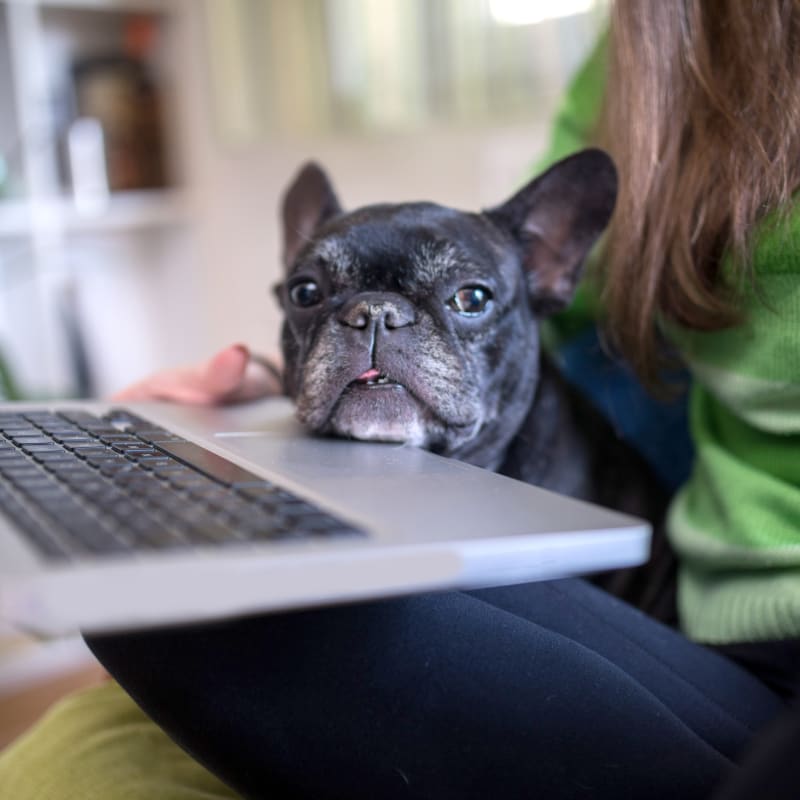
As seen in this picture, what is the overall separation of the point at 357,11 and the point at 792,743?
2052mm

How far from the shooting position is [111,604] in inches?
17.1

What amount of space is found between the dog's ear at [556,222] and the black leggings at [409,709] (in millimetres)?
578

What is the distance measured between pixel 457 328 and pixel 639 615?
1.12ft

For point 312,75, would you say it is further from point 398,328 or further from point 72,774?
point 72,774

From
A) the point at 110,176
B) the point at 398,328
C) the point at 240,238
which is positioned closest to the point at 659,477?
the point at 398,328

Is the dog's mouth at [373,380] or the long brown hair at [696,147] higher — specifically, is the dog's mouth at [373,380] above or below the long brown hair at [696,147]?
below

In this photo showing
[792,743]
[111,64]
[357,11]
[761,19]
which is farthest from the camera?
[111,64]

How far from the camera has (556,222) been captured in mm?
1154

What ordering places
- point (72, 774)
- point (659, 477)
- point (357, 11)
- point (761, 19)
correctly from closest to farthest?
point (72, 774), point (761, 19), point (659, 477), point (357, 11)

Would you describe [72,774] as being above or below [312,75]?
below

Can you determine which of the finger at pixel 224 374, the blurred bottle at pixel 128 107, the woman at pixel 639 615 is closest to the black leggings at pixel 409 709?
the woman at pixel 639 615

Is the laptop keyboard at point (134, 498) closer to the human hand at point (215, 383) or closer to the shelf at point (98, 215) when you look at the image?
the human hand at point (215, 383)

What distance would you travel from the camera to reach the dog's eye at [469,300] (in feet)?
3.30

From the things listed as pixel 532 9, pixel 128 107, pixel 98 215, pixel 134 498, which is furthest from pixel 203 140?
pixel 134 498
